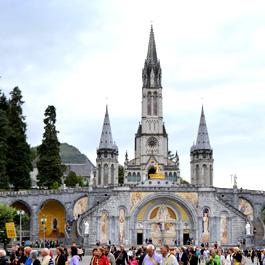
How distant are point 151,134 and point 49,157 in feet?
93.1

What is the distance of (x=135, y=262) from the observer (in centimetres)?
1780

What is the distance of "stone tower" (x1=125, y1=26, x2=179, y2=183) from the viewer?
86.9 m

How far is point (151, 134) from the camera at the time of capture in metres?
88.2

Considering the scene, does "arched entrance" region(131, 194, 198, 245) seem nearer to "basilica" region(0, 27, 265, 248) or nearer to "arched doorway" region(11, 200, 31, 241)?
"basilica" region(0, 27, 265, 248)

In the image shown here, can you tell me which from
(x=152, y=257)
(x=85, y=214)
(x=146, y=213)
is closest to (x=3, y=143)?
(x=85, y=214)

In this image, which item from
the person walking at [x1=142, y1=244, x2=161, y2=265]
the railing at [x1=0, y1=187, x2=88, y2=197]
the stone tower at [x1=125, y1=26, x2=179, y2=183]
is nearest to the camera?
the person walking at [x1=142, y1=244, x2=161, y2=265]

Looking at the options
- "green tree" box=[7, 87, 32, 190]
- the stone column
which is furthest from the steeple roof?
the stone column

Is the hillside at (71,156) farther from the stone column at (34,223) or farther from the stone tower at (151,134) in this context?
the stone column at (34,223)

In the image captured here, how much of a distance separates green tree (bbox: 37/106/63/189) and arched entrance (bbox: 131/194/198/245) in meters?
10.4

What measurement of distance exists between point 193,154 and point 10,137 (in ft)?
99.4

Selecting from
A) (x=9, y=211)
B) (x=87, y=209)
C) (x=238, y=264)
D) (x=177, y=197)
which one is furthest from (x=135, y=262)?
(x=87, y=209)

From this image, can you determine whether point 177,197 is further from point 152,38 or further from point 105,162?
point 152,38

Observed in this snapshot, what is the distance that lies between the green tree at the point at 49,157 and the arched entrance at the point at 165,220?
1038cm

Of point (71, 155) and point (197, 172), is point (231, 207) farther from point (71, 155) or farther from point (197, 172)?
point (71, 155)
